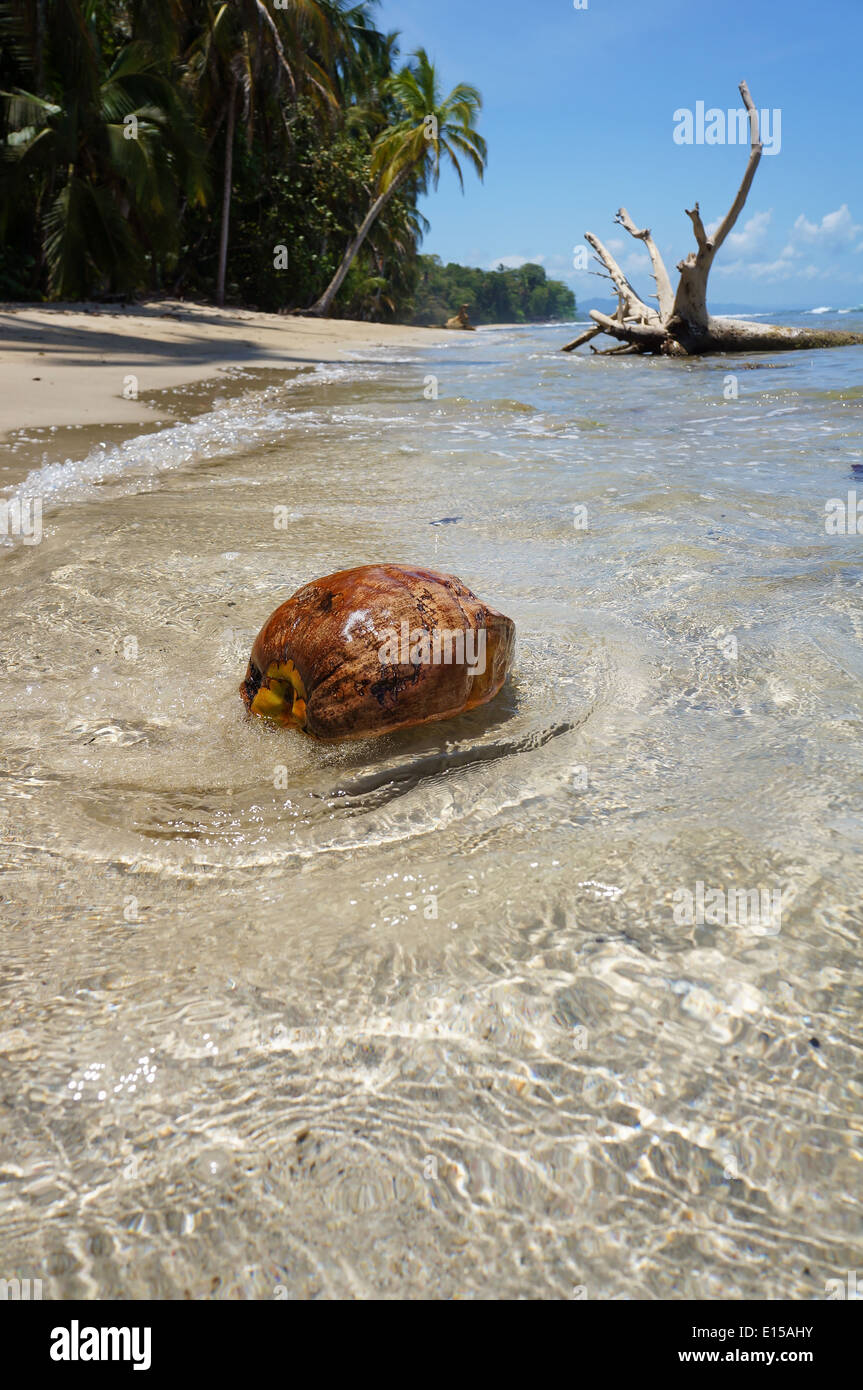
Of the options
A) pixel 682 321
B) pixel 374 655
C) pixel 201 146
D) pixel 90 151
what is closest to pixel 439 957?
pixel 374 655

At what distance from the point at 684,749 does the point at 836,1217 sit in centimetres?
145

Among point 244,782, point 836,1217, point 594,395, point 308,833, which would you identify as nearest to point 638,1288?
point 836,1217

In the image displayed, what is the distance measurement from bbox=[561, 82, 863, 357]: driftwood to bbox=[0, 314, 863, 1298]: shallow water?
51.3ft

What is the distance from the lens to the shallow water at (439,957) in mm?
1260

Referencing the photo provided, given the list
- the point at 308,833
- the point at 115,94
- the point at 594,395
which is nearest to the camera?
the point at 308,833

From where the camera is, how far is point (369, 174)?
29641 millimetres

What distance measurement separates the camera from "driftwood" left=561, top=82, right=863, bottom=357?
17.4 metres

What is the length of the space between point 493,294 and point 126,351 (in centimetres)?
9668

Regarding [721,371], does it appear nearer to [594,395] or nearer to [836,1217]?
[594,395]

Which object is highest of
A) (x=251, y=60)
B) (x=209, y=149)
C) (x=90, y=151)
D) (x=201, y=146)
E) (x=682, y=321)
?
(x=251, y=60)

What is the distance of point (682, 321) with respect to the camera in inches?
733

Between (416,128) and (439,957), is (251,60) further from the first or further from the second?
(439,957)

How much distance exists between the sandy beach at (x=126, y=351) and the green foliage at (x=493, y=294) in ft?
199

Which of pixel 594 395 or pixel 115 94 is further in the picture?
pixel 115 94
